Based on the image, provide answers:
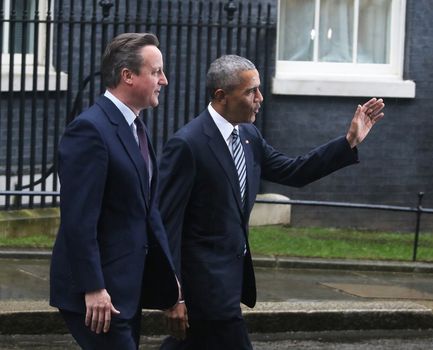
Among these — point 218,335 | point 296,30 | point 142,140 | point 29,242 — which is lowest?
point 29,242

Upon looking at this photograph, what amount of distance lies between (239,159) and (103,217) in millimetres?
1094

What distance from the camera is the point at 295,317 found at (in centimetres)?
864

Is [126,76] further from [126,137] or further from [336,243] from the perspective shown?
[336,243]

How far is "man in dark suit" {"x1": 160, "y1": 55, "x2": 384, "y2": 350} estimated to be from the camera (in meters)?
5.86

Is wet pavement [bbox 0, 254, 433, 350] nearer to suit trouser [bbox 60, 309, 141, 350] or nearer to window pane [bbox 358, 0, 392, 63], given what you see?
suit trouser [bbox 60, 309, 141, 350]

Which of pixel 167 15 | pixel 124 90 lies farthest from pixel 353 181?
pixel 124 90

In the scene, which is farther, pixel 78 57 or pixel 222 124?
pixel 78 57

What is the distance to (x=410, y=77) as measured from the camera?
13.6m

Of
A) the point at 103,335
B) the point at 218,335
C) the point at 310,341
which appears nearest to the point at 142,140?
the point at 103,335

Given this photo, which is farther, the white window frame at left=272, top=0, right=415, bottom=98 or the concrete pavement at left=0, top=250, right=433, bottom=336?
the white window frame at left=272, top=0, right=415, bottom=98

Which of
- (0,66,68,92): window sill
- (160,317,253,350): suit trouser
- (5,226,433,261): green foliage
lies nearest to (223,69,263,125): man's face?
(160,317,253,350): suit trouser

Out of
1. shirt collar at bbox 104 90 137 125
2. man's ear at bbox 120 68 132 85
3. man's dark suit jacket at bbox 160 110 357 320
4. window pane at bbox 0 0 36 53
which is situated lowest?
man's dark suit jacket at bbox 160 110 357 320

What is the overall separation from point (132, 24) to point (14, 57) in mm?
1186

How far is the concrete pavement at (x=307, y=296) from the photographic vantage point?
8.41 meters
